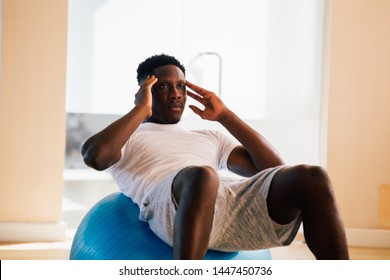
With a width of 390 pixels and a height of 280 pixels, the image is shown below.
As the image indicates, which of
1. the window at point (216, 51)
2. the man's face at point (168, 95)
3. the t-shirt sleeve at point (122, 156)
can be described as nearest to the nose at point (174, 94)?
the man's face at point (168, 95)

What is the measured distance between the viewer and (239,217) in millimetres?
1677

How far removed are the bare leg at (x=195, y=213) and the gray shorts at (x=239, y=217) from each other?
0.14m

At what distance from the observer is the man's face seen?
1.98 metres

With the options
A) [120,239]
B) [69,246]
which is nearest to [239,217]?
[120,239]

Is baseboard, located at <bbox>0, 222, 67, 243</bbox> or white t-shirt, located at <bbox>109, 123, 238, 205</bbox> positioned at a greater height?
white t-shirt, located at <bbox>109, 123, 238, 205</bbox>

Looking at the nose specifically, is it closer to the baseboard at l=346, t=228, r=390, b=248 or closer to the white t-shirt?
the white t-shirt

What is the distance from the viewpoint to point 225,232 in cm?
168

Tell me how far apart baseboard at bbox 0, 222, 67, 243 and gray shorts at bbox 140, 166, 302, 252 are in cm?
166

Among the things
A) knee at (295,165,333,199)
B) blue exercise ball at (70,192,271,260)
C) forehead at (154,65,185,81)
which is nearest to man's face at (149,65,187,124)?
forehead at (154,65,185,81)

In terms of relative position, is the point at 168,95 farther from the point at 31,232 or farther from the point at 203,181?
the point at 31,232

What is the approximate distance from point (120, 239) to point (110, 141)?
306 millimetres

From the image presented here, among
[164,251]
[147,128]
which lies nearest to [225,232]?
[164,251]
